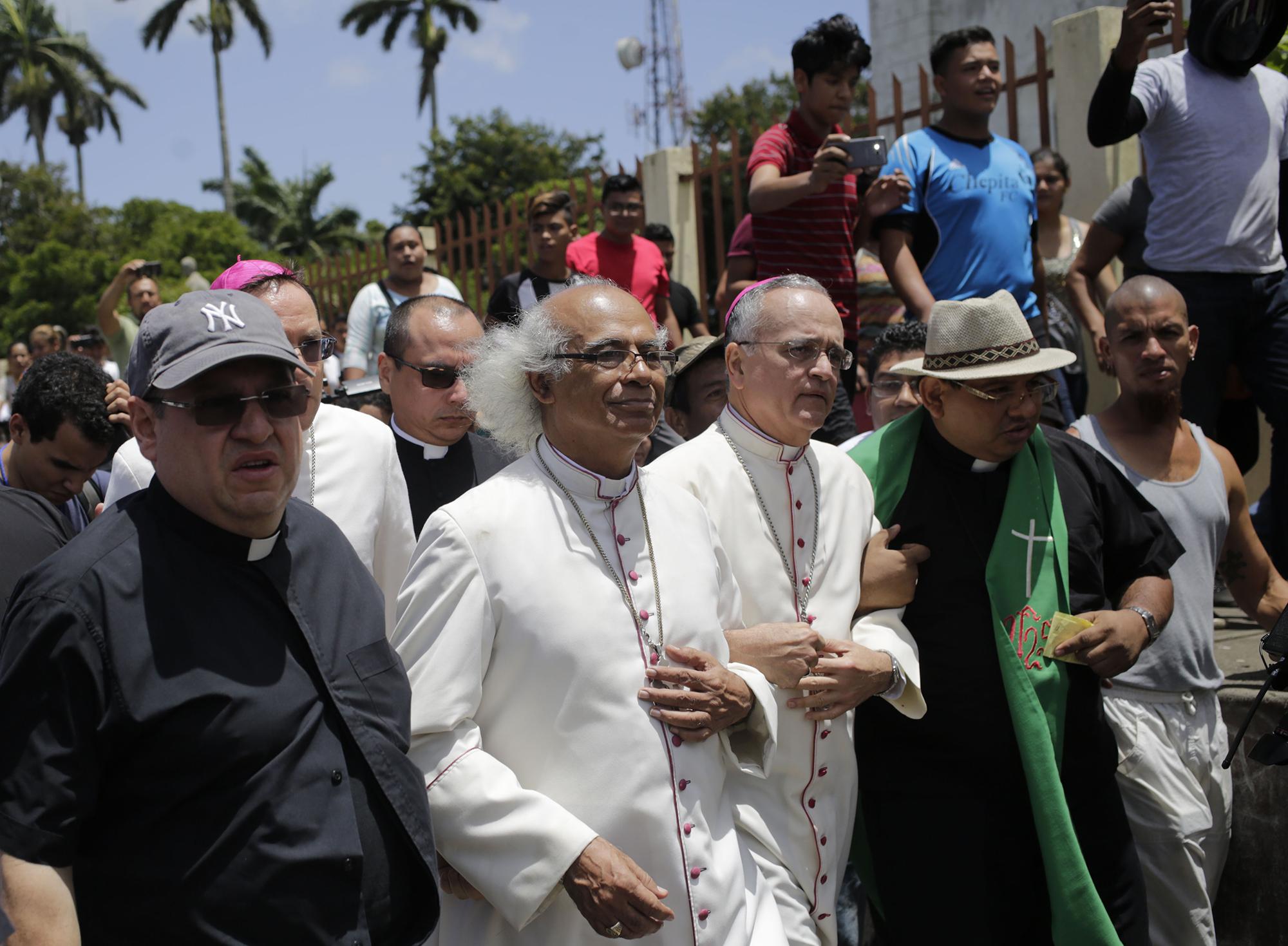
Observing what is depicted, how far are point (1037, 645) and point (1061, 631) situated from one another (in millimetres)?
83

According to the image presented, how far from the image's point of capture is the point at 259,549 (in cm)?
230

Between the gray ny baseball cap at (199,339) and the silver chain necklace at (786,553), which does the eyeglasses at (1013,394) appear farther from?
the gray ny baseball cap at (199,339)

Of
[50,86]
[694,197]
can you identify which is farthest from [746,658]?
[50,86]

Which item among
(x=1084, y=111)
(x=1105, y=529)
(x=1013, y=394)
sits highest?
(x=1084, y=111)

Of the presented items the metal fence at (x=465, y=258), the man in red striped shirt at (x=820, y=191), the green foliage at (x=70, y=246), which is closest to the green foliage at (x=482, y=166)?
the green foliage at (x=70, y=246)

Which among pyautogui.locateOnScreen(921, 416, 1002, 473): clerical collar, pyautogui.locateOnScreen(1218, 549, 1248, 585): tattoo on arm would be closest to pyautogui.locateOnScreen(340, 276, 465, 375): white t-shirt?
pyautogui.locateOnScreen(921, 416, 1002, 473): clerical collar

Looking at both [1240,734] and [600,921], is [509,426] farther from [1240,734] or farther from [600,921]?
[1240,734]

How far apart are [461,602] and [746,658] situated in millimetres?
915

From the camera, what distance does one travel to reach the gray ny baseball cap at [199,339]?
7.36ft

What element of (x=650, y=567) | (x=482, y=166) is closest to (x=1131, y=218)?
(x=650, y=567)

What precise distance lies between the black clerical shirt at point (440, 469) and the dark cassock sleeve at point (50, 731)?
2457 millimetres

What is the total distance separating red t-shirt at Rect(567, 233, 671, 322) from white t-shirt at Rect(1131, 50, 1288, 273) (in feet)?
10.1

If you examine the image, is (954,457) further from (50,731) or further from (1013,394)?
(50,731)

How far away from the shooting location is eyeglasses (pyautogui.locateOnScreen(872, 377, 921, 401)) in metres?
5.56
